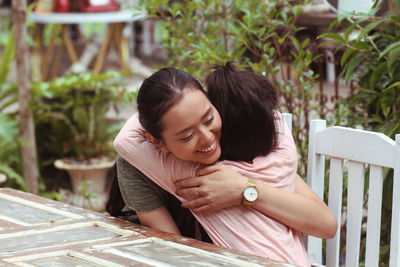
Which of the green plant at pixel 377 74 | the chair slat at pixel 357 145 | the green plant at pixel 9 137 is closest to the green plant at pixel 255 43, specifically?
the green plant at pixel 377 74

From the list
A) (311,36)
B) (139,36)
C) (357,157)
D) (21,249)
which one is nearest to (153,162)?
(21,249)

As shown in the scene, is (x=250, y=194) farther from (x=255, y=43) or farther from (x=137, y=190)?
(x=255, y=43)

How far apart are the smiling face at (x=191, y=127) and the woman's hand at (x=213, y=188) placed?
91 mm

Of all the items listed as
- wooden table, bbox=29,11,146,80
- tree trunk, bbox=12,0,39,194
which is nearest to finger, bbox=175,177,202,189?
tree trunk, bbox=12,0,39,194

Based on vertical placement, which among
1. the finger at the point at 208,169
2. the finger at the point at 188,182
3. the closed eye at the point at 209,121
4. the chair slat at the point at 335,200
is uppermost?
the closed eye at the point at 209,121

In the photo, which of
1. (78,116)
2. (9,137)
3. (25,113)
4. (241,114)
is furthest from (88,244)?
(78,116)

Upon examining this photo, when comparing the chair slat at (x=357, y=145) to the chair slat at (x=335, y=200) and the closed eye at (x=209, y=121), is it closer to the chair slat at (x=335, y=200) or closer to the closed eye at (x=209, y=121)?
the chair slat at (x=335, y=200)

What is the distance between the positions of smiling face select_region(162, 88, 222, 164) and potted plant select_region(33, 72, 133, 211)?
9.98 ft

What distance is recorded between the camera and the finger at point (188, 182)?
1.77 metres

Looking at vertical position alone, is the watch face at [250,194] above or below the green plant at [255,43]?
below

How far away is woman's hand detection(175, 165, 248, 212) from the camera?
1.72 meters

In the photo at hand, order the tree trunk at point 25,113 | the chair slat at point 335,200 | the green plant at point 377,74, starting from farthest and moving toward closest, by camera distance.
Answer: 1. the tree trunk at point 25,113
2. the green plant at point 377,74
3. the chair slat at point 335,200

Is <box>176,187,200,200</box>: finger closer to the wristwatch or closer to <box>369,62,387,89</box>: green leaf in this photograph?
the wristwatch

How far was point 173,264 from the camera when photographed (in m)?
1.45
